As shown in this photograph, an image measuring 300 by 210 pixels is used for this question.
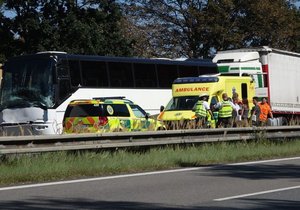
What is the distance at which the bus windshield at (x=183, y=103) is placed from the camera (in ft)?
83.7

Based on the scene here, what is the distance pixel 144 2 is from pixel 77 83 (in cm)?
2330

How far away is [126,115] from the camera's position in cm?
2200

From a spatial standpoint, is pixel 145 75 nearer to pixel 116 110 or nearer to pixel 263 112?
pixel 263 112

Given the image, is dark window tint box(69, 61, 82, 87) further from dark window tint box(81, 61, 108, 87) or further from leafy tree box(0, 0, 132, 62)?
leafy tree box(0, 0, 132, 62)

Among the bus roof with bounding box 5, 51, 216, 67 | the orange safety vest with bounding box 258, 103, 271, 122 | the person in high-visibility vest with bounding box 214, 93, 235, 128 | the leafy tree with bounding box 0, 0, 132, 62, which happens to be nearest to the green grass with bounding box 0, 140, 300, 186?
the person in high-visibility vest with bounding box 214, 93, 235, 128

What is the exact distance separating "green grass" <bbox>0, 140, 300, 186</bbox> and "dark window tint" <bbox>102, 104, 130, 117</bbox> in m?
3.52

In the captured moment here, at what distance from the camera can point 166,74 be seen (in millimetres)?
31656

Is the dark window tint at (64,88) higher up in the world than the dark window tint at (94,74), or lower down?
lower down

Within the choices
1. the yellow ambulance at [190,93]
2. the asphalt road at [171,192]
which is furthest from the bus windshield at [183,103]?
the asphalt road at [171,192]

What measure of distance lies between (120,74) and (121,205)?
19.1 metres

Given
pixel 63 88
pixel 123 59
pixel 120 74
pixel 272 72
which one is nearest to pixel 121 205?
pixel 63 88

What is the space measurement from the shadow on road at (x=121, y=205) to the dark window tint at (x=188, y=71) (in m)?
21.5

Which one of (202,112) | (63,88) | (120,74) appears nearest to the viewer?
(202,112)

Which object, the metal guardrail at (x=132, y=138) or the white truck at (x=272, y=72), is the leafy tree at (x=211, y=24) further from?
the metal guardrail at (x=132, y=138)
